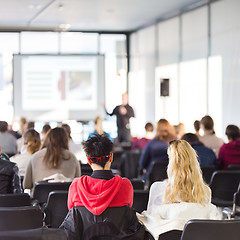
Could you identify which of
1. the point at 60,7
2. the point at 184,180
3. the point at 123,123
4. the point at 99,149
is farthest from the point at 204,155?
the point at 60,7

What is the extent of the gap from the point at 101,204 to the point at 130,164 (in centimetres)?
610

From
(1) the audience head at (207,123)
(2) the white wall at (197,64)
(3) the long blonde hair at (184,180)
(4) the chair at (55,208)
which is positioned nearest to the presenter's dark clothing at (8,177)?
(4) the chair at (55,208)

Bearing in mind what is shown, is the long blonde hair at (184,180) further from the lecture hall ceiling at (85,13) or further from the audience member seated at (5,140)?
the lecture hall ceiling at (85,13)

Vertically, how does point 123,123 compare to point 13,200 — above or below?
above

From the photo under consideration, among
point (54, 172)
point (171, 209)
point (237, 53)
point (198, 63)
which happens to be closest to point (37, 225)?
point (171, 209)

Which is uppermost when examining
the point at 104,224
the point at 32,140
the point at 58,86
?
the point at 58,86

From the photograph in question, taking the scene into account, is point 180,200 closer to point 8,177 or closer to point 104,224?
point 104,224

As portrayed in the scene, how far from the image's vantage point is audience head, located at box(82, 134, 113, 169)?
3004 millimetres

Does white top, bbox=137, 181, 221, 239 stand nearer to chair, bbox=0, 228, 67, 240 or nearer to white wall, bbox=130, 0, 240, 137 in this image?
chair, bbox=0, 228, 67, 240

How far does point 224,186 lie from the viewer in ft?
18.3

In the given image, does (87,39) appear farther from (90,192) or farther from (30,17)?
(90,192)

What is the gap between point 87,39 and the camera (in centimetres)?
1684

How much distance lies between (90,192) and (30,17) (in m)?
12.1

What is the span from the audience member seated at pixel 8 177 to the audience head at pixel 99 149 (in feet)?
5.28
